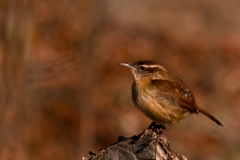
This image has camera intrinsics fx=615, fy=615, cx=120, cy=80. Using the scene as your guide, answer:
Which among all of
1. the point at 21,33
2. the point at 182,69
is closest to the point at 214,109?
the point at 182,69

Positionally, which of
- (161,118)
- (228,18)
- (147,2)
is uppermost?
(147,2)

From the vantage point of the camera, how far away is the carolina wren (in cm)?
603

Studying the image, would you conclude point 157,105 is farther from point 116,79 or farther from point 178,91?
point 116,79

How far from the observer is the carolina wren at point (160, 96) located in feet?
19.8

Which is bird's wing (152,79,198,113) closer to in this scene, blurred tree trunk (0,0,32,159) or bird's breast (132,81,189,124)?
bird's breast (132,81,189,124)

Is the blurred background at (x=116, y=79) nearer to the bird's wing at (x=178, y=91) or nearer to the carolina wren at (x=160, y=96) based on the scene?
the carolina wren at (x=160, y=96)

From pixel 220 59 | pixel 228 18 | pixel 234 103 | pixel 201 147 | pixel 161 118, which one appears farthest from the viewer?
pixel 228 18

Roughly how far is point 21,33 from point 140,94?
151 centimetres

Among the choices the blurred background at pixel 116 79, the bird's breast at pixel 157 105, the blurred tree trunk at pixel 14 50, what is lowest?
the bird's breast at pixel 157 105

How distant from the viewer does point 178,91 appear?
6219mm

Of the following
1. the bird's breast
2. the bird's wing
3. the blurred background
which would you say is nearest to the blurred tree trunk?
the bird's breast

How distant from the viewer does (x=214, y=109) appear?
13336mm

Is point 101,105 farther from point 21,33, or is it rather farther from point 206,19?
point 21,33

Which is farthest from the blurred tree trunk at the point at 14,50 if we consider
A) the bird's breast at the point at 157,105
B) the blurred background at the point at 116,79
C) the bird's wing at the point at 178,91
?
the blurred background at the point at 116,79
